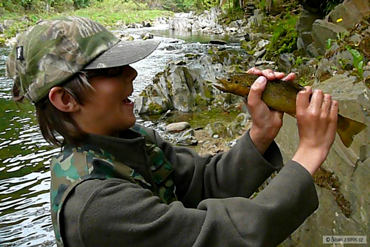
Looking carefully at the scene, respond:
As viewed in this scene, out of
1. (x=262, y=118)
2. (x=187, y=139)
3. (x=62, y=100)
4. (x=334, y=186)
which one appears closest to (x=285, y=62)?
(x=187, y=139)

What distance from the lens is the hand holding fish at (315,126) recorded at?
4.88 ft

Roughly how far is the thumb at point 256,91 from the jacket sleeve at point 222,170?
0.70 feet

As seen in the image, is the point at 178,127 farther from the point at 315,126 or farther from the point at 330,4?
the point at 330,4

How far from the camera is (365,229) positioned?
265 centimetres

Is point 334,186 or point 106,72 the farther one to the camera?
point 334,186

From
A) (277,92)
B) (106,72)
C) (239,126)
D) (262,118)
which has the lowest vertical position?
(239,126)

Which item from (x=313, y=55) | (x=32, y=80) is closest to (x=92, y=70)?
(x=32, y=80)

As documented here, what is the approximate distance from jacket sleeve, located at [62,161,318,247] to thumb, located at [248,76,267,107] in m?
0.43

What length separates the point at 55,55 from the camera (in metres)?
1.50

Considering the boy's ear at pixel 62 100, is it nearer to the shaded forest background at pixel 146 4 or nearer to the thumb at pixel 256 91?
the thumb at pixel 256 91

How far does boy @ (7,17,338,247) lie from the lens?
1299mm

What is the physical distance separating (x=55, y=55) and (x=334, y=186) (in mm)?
2426

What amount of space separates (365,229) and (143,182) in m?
1.87

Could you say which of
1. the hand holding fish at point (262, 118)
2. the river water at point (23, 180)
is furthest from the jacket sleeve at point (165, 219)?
the river water at point (23, 180)
